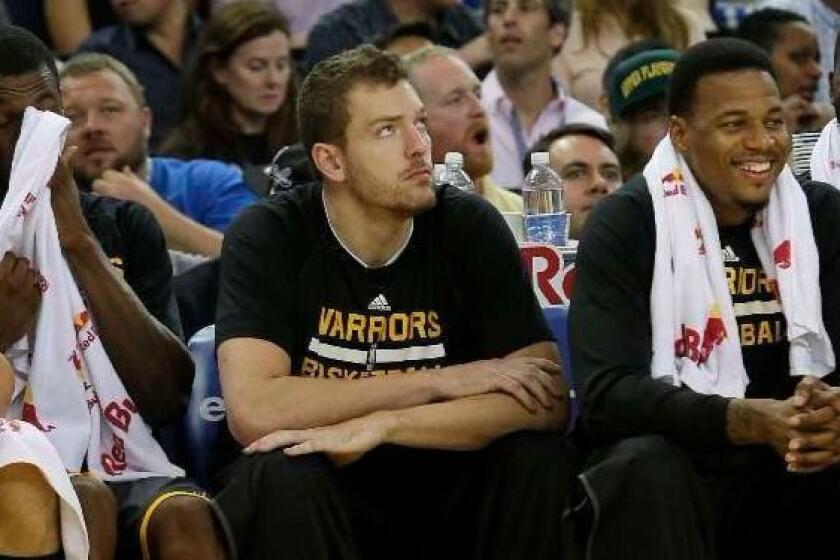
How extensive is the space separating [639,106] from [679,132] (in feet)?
7.54

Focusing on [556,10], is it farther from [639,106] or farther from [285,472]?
[285,472]

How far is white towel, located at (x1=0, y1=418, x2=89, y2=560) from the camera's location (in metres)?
4.40

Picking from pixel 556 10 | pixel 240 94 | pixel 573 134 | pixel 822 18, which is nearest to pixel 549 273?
pixel 573 134

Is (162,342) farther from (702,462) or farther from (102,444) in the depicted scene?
(702,462)

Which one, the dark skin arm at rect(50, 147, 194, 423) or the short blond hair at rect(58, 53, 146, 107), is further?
the short blond hair at rect(58, 53, 146, 107)

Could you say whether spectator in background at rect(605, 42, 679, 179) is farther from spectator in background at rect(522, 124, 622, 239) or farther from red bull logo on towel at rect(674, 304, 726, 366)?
red bull logo on towel at rect(674, 304, 726, 366)

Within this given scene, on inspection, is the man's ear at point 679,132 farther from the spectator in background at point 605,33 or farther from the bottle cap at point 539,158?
the spectator in background at point 605,33

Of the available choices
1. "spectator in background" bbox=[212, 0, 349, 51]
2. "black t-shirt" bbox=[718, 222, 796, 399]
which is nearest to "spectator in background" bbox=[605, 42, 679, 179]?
"spectator in background" bbox=[212, 0, 349, 51]

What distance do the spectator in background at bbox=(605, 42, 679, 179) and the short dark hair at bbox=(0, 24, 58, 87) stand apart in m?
2.80

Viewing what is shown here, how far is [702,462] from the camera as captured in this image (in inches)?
195

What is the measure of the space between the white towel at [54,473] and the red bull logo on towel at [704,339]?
154 centimetres

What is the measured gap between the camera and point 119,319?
5023 mm

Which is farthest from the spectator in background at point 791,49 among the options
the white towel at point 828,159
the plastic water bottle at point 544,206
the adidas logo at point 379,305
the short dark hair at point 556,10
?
the adidas logo at point 379,305

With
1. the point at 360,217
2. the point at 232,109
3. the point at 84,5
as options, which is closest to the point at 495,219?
the point at 360,217
